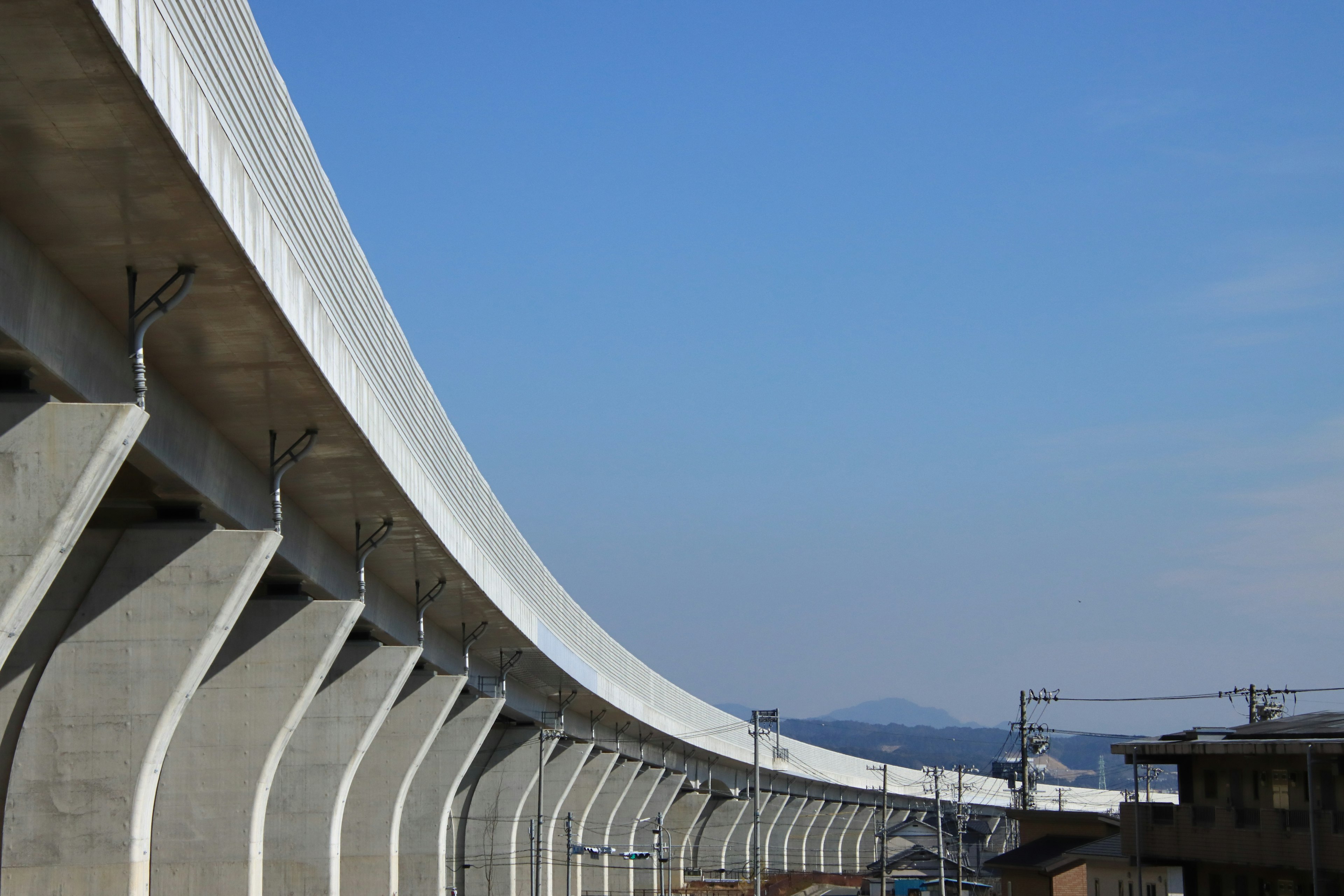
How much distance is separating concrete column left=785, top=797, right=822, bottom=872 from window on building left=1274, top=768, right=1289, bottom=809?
9521 centimetres

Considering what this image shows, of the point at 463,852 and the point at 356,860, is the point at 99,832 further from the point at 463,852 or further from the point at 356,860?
the point at 463,852

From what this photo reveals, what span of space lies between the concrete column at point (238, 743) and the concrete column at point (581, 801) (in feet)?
139

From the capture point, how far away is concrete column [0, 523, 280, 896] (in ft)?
64.7

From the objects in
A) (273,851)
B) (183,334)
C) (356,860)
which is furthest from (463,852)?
(183,334)

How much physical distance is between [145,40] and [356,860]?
92.4ft

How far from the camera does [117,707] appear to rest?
2002 centimetres

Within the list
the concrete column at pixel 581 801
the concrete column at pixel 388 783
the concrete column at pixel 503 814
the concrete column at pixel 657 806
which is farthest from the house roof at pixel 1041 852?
the concrete column at pixel 657 806

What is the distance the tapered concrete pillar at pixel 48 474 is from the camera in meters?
14.1

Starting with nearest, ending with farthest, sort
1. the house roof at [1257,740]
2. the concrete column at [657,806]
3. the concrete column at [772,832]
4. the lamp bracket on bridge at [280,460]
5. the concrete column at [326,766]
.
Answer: the lamp bracket on bridge at [280,460] < the concrete column at [326,766] < the house roof at [1257,740] < the concrete column at [657,806] < the concrete column at [772,832]

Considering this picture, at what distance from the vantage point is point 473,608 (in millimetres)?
Answer: 38031

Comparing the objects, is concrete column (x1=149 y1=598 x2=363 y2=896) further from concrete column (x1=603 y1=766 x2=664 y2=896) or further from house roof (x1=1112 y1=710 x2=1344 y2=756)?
concrete column (x1=603 y1=766 x2=664 y2=896)

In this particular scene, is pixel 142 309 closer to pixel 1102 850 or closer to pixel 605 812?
pixel 1102 850

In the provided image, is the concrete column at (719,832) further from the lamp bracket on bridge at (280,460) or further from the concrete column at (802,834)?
the lamp bracket on bridge at (280,460)

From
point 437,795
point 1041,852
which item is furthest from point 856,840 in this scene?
point 437,795
